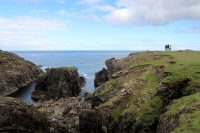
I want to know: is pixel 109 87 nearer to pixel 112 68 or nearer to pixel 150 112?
pixel 150 112

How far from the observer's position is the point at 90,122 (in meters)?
38.6

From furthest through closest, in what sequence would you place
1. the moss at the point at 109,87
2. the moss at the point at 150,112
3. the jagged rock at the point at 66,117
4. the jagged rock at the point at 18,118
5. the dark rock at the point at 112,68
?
the dark rock at the point at 112,68
the moss at the point at 109,87
the jagged rock at the point at 66,117
the moss at the point at 150,112
the jagged rock at the point at 18,118

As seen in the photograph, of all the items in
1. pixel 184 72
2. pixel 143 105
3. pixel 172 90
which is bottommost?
pixel 143 105

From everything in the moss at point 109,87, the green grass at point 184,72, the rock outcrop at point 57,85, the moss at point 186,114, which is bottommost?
the rock outcrop at point 57,85

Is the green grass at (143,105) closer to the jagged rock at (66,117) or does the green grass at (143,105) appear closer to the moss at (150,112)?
the moss at (150,112)

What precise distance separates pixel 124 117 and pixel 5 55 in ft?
298

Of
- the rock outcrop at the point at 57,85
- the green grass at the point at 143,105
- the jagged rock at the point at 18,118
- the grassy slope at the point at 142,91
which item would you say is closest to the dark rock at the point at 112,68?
the rock outcrop at the point at 57,85

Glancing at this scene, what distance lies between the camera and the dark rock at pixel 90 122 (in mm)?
38250

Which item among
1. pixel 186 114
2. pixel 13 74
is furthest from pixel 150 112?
pixel 13 74

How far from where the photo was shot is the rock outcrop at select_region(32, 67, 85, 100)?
8556 centimetres

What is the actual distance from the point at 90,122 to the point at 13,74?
2817 inches

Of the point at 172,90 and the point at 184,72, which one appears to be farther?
the point at 184,72

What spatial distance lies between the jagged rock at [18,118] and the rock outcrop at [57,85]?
47375 mm

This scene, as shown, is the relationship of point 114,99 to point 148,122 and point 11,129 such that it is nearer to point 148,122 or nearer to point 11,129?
point 148,122
